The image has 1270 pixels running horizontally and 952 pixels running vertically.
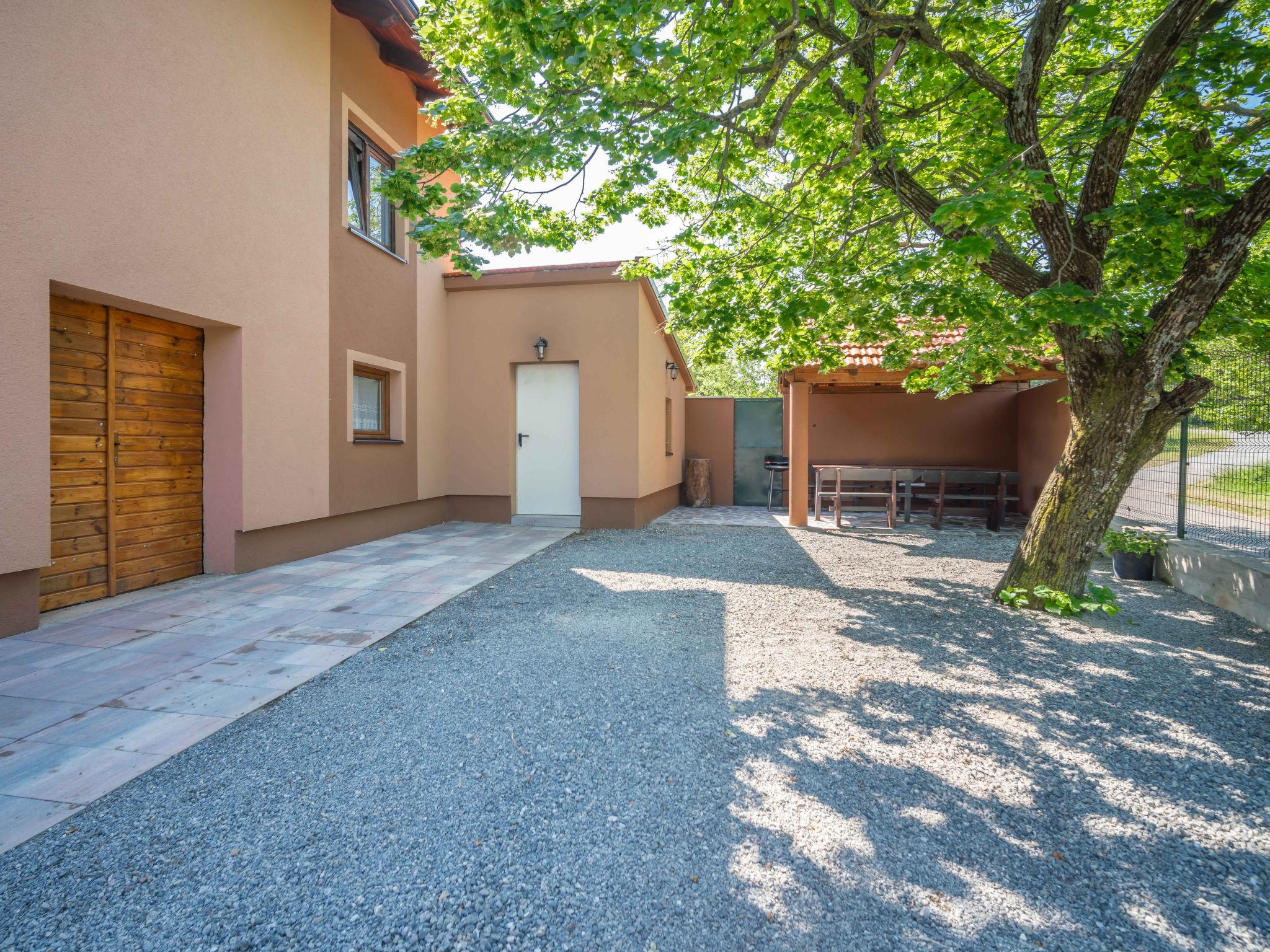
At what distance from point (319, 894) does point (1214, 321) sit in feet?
19.9

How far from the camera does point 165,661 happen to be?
316cm

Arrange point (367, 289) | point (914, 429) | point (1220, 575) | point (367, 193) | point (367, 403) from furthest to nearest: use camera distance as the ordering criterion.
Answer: point (914, 429), point (367, 403), point (367, 193), point (367, 289), point (1220, 575)

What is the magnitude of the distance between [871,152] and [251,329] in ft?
16.7

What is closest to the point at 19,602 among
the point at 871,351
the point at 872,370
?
the point at 872,370

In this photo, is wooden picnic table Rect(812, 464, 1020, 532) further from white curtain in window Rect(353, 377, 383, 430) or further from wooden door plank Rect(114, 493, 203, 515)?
wooden door plank Rect(114, 493, 203, 515)

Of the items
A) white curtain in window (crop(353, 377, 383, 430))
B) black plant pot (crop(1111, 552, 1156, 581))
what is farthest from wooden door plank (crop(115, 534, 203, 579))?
black plant pot (crop(1111, 552, 1156, 581))

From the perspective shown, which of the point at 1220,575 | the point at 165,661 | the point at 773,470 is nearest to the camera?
the point at 165,661

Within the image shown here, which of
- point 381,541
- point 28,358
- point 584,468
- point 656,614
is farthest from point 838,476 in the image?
point 28,358

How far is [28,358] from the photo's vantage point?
11.3 ft

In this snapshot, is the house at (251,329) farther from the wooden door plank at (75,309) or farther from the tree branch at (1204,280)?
the tree branch at (1204,280)

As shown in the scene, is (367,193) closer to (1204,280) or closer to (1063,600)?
(1204,280)

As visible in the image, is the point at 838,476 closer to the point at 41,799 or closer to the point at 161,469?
the point at 161,469

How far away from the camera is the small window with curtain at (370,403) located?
22.4 feet

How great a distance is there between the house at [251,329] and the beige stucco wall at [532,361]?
0.03m
